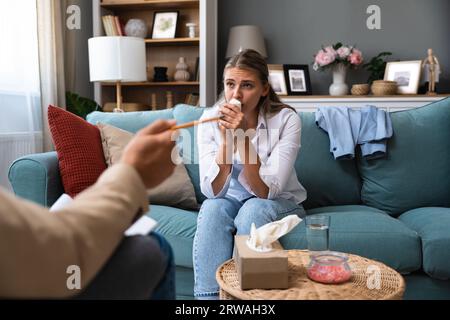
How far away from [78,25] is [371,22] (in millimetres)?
2386

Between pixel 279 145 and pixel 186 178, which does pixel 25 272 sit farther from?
pixel 186 178

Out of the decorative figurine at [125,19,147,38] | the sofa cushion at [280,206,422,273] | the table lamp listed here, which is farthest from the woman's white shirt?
the decorative figurine at [125,19,147,38]

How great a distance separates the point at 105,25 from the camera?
386cm

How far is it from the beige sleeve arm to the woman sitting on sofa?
3.31ft

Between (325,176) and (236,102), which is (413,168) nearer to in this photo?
(325,176)

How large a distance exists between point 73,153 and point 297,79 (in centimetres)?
245

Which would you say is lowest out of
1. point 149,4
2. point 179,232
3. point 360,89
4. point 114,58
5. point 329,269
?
point 179,232

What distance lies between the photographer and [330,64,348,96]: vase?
12.4 ft

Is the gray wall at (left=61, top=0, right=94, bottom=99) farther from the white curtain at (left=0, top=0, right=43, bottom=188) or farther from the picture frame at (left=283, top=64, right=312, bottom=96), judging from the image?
the picture frame at (left=283, top=64, right=312, bottom=96)

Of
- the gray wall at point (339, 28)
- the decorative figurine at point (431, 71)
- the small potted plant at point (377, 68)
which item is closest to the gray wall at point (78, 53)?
the gray wall at point (339, 28)

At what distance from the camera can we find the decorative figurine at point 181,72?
3.94m

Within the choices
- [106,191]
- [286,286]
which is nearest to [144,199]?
[106,191]

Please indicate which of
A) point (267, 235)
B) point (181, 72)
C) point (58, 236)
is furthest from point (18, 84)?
point (58, 236)

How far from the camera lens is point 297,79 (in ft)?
12.8
